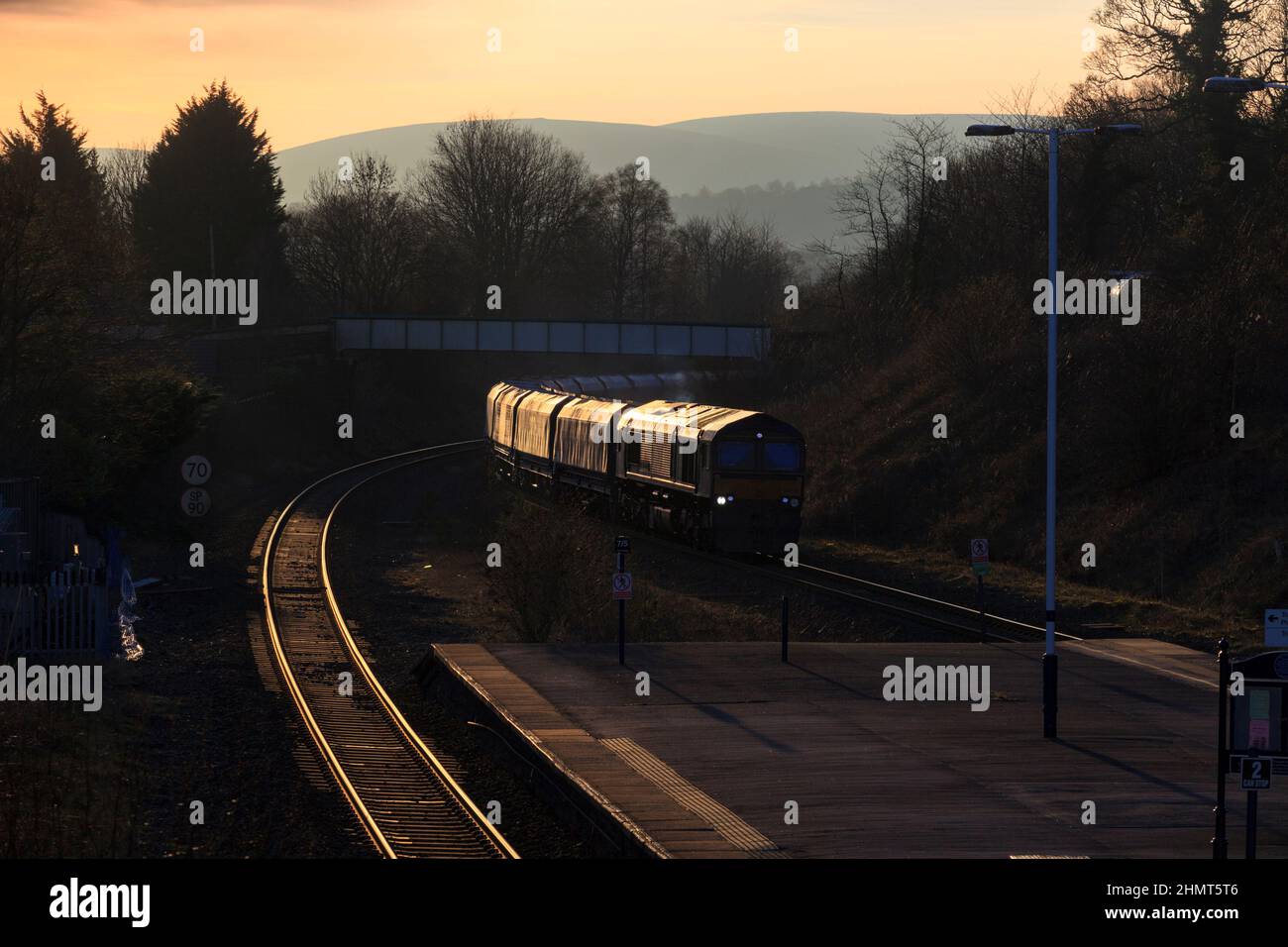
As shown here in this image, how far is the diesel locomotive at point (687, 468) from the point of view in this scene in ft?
114

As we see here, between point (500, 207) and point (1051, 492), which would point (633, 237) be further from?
point (1051, 492)

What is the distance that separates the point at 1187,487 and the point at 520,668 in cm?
2034

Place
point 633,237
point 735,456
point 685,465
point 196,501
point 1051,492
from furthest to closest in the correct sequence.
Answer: point 633,237, point 685,465, point 735,456, point 196,501, point 1051,492

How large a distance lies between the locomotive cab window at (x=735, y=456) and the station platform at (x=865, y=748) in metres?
11.2

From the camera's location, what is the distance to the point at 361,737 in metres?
18.4

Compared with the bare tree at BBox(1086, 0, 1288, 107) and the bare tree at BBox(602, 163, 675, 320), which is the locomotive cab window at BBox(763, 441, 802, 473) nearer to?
the bare tree at BBox(1086, 0, 1288, 107)

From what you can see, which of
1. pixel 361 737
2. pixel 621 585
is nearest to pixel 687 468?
pixel 621 585

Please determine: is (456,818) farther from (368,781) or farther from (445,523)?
(445,523)

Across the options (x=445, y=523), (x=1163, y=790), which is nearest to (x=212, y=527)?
(x=445, y=523)

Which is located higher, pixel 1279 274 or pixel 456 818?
pixel 1279 274

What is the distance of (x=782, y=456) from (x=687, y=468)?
2403mm

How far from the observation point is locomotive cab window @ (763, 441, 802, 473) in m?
35.1

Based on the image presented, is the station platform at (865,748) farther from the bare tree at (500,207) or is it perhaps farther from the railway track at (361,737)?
the bare tree at (500,207)
